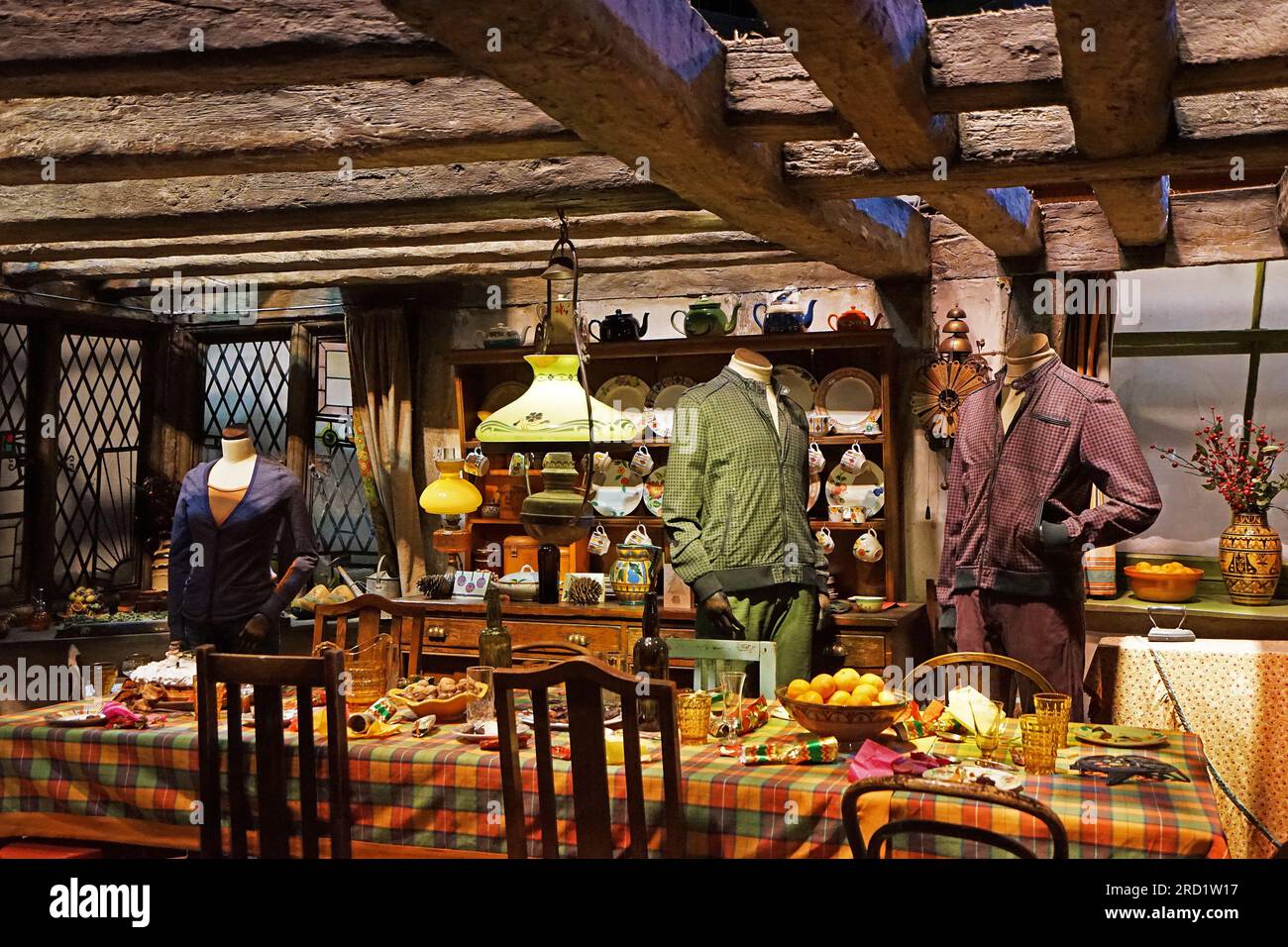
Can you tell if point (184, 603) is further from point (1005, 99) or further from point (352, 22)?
point (1005, 99)

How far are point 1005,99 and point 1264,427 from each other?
3283 mm

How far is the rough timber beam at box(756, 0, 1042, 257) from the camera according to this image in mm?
2217

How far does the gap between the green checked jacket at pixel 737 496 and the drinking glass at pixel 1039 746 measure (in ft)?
5.45

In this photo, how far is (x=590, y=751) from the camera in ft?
7.91

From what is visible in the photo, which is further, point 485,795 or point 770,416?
point 770,416

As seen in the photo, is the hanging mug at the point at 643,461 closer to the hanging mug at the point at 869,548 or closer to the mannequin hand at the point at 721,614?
the hanging mug at the point at 869,548

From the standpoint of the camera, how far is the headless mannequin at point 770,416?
13.7 ft

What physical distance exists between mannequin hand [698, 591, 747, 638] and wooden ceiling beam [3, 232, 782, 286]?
→ 155 centimetres

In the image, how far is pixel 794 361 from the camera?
18.5ft

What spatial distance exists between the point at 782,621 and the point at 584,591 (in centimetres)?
134

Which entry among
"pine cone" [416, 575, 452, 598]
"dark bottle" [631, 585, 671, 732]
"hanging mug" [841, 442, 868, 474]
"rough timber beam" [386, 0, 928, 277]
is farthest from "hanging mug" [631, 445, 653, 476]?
"dark bottle" [631, 585, 671, 732]

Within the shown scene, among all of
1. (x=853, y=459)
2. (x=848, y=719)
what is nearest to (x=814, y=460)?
(x=853, y=459)

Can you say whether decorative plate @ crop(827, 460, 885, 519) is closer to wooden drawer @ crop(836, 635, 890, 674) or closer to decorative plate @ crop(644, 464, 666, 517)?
wooden drawer @ crop(836, 635, 890, 674)

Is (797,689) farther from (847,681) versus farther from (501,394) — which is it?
(501,394)
